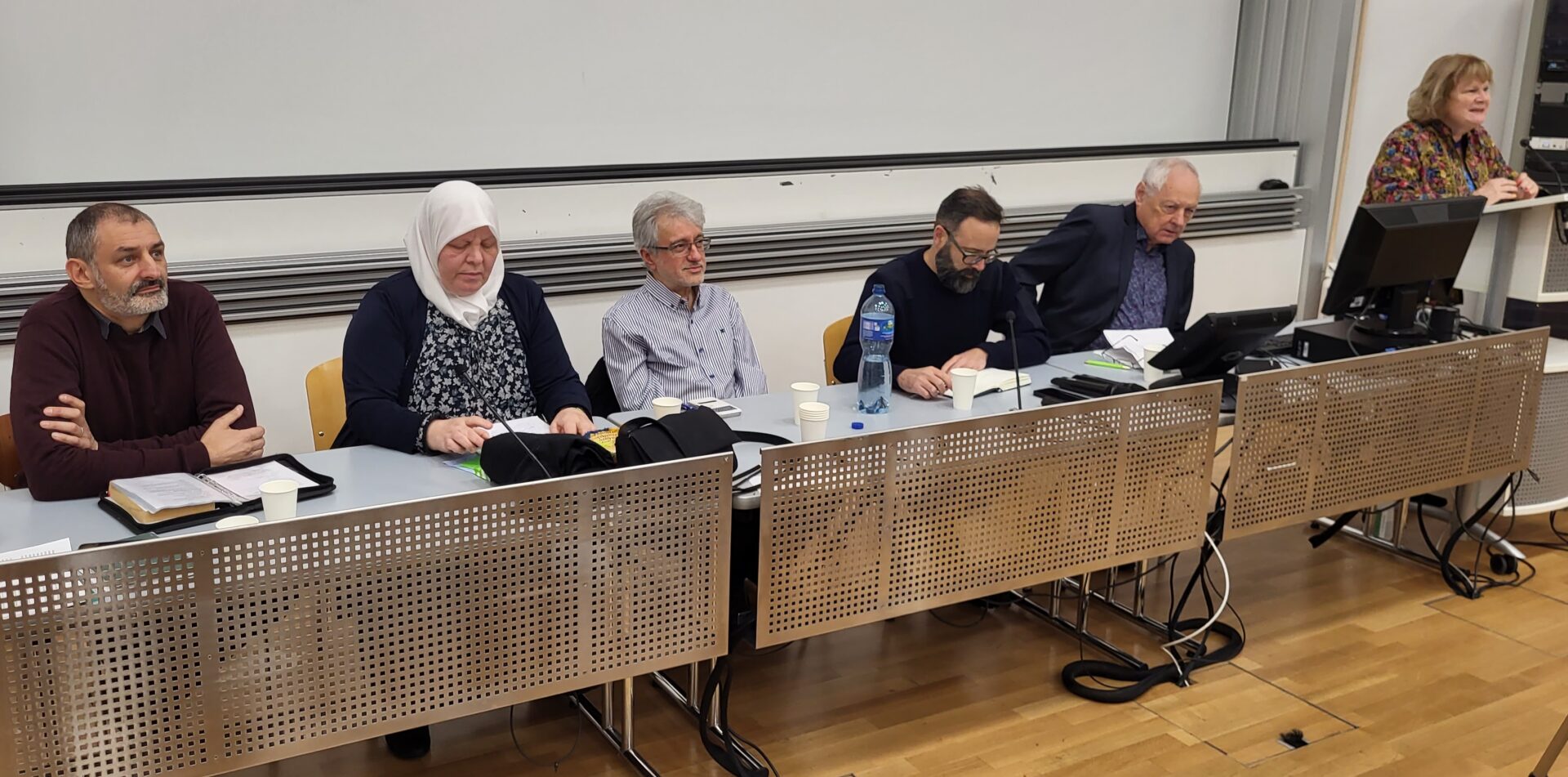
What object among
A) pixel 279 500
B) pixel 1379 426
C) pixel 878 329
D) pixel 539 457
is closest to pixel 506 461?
pixel 539 457

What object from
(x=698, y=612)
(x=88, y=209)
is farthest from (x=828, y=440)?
(x=88, y=209)

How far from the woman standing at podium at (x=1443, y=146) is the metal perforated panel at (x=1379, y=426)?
2.63 ft

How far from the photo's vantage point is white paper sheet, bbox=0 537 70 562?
1981 millimetres

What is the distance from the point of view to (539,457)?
2.37 metres

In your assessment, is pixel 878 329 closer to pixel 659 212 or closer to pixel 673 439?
pixel 659 212

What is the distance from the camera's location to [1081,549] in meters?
2.92

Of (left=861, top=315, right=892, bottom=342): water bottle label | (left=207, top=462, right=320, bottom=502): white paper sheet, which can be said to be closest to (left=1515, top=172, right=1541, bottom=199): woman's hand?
(left=861, top=315, right=892, bottom=342): water bottle label

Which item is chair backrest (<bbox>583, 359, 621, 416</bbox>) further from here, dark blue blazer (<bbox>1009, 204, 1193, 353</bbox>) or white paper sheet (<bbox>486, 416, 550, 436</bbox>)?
dark blue blazer (<bbox>1009, 204, 1193, 353</bbox>)

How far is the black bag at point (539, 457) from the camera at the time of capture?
236cm

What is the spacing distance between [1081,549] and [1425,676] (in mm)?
1083

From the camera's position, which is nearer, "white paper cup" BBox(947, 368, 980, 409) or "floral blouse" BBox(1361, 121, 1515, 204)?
"white paper cup" BBox(947, 368, 980, 409)

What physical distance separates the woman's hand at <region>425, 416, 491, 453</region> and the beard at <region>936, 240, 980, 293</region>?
4.74 feet

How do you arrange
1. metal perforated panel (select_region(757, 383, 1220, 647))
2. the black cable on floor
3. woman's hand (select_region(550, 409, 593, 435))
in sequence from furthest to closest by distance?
woman's hand (select_region(550, 409, 593, 435)) → the black cable on floor → metal perforated panel (select_region(757, 383, 1220, 647))

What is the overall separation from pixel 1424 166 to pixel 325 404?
3.55 m
